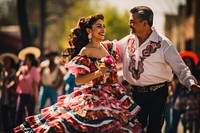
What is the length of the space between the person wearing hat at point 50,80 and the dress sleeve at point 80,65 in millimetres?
8746

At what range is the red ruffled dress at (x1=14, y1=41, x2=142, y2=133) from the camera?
9.75 meters

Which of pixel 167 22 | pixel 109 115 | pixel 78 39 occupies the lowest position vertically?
pixel 167 22

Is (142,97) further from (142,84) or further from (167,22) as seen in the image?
(167,22)

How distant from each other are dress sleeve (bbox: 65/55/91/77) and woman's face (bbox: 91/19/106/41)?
0.30 meters

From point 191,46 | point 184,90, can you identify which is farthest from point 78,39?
point 191,46

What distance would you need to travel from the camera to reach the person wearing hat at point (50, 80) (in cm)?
1897

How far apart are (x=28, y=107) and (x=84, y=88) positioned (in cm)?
790

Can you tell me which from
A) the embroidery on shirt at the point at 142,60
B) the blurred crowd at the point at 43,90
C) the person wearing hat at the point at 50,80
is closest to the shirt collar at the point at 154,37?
the embroidery on shirt at the point at 142,60

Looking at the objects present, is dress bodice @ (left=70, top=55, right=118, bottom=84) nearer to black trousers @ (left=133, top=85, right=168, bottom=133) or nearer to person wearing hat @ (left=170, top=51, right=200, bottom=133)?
black trousers @ (left=133, top=85, right=168, bottom=133)

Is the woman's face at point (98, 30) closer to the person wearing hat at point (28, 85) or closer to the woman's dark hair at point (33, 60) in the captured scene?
the person wearing hat at point (28, 85)

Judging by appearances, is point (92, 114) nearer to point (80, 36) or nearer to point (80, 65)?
point (80, 65)

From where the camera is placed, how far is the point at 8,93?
1777cm

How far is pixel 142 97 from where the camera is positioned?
33.9ft

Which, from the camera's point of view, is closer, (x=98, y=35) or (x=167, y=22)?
(x=98, y=35)
